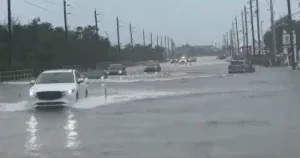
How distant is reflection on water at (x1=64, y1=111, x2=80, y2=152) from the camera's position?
13.3 metres

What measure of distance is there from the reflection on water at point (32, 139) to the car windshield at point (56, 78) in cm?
594

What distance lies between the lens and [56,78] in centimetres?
2570

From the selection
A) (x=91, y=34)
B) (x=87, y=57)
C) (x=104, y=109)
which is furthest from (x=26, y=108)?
(x=91, y=34)

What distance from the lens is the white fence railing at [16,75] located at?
197 ft

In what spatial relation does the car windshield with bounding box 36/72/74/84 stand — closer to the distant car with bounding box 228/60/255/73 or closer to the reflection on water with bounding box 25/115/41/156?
the reflection on water with bounding box 25/115/41/156

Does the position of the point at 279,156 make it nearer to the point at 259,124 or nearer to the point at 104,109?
the point at 259,124

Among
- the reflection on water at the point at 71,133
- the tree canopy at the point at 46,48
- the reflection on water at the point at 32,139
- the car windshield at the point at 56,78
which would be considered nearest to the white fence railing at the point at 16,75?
the tree canopy at the point at 46,48

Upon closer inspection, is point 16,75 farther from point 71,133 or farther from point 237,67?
point 71,133

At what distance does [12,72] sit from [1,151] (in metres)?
50.7

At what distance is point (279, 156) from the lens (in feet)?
36.6

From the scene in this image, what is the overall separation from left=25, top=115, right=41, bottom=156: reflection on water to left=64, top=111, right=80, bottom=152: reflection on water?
0.69 m

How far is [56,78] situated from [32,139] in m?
11.2

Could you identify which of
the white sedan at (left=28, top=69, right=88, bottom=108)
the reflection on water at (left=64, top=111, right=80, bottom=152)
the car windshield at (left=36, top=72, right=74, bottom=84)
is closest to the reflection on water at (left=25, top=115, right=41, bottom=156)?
the reflection on water at (left=64, top=111, right=80, bottom=152)

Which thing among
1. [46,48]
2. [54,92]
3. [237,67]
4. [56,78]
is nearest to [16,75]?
[46,48]
